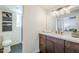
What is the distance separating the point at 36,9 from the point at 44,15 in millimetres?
422

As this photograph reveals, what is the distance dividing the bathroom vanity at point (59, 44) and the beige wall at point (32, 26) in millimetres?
219

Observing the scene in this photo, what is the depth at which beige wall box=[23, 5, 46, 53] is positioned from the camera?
2.97 m

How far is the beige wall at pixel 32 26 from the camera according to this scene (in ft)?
9.75

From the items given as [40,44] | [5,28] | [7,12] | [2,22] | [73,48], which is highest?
[7,12]

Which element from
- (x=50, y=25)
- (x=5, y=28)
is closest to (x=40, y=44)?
(x=50, y=25)

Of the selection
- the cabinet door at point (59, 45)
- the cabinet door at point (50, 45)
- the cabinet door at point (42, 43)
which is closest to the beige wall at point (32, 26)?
the cabinet door at point (42, 43)

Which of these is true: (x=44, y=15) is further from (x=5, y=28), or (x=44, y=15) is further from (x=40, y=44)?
(x=5, y=28)

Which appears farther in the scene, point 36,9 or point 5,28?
point 36,9

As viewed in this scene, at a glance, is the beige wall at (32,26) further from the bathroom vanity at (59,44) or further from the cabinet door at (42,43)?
the bathroom vanity at (59,44)

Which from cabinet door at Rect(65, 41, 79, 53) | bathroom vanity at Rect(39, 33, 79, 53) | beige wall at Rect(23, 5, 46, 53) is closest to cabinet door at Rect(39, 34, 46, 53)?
bathroom vanity at Rect(39, 33, 79, 53)

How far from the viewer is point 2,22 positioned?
267 cm

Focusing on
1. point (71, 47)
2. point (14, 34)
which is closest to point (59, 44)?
point (71, 47)

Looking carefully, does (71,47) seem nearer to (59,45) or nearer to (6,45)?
(59,45)
